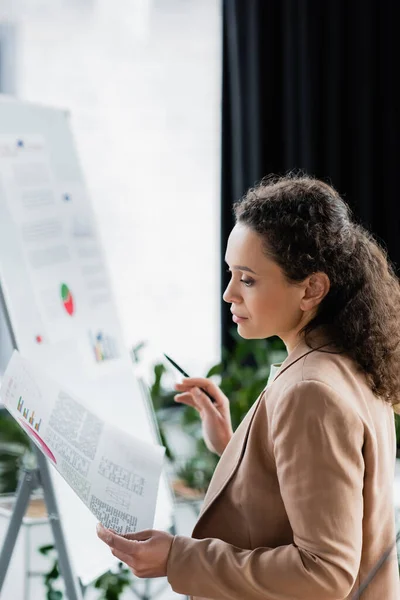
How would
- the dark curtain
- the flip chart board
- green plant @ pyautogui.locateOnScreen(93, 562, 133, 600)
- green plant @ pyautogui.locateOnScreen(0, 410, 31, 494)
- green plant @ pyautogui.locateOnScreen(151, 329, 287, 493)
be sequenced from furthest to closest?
the dark curtain < green plant @ pyautogui.locateOnScreen(151, 329, 287, 493) < green plant @ pyautogui.locateOnScreen(0, 410, 31, 494) < green plant @ pyautogui.locateOnScreen(93, 562, 133, 600) < the flip chart board

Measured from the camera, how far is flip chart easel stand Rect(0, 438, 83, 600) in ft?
5.20

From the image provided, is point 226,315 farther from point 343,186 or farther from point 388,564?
point 388,564

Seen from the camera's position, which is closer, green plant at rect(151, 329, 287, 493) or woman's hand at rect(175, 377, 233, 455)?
woman's hand at rect(175, 377, 233, 455)

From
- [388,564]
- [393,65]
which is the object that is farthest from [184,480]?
[393,65]

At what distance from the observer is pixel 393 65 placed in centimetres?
317

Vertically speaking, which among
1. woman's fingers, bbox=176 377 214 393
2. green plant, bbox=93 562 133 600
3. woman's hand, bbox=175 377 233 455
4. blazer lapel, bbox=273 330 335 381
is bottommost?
green plant, bbox=93 562 133 600

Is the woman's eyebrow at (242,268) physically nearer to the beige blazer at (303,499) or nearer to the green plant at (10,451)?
the beige blazer at (303,499)

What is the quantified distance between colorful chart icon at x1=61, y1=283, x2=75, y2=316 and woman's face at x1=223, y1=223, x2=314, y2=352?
2.55 feet

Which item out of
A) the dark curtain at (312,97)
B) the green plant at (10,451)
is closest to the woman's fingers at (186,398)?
the green plant at (10,451)

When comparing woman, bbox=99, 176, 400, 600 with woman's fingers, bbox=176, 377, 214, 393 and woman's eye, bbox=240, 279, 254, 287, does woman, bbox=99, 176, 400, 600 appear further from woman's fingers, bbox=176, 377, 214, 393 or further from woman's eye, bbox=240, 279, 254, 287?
woman's fingers, bbox=176, 377, 214, 393

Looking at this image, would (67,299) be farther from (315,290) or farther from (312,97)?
(312,97)

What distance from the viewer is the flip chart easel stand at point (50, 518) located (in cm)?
158

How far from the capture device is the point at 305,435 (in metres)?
0.99

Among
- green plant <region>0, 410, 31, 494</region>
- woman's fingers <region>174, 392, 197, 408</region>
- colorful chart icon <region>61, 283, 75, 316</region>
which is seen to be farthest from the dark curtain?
woman's fingers <region>174, 392, 197, 408</region>
